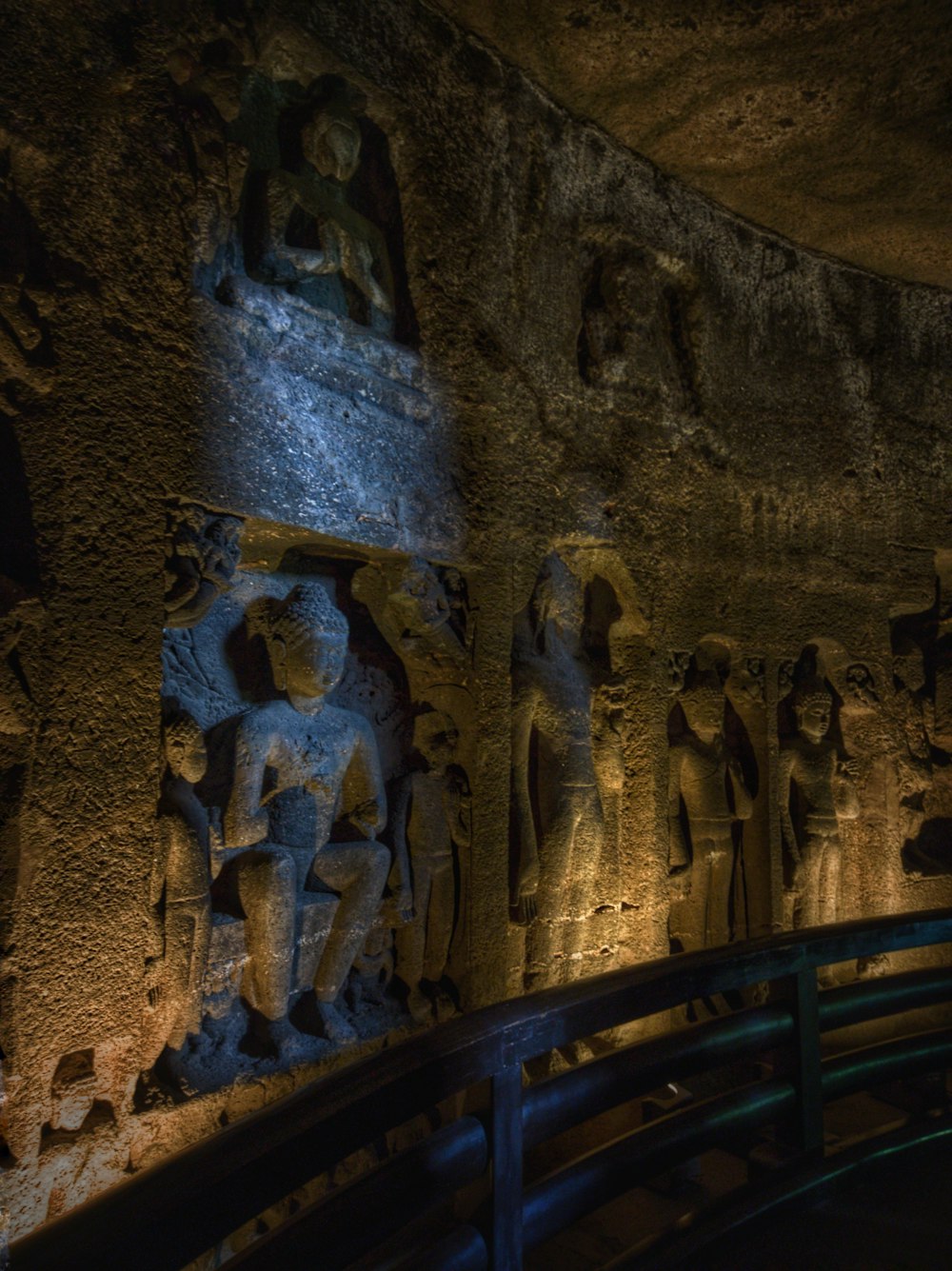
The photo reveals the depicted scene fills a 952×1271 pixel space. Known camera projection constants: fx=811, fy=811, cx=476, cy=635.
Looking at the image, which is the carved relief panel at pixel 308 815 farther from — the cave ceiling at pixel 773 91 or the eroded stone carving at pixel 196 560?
the cave ceiling at pixel 773 91

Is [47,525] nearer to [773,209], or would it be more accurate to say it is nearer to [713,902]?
[713,902]

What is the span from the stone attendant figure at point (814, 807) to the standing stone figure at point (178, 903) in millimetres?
3403

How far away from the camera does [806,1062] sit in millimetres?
2191

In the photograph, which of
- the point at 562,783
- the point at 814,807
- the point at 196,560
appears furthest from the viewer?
the point at 814,807

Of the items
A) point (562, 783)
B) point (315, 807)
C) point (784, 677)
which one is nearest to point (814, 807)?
point (784, 677)

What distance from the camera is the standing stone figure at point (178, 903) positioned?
2.53 meters

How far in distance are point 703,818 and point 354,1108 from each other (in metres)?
3.47

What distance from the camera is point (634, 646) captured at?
426 centimetres

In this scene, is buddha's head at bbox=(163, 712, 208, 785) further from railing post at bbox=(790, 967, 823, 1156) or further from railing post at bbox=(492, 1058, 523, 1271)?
railing post at bbox=(790, 967, 823, 1156)

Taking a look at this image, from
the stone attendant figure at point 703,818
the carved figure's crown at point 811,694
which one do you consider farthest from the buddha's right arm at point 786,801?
the stone attendant figure at point 703,818

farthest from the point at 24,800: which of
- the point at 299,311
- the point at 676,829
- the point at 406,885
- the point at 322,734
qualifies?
the point at 676,829

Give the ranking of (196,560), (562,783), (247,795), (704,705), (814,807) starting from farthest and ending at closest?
1. (814,807)
2. (704,705)
3. (562,783)
4. (247,795)
5. (196,560)

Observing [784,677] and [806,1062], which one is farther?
[784,677]

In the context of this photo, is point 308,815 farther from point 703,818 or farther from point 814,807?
point 814,807
